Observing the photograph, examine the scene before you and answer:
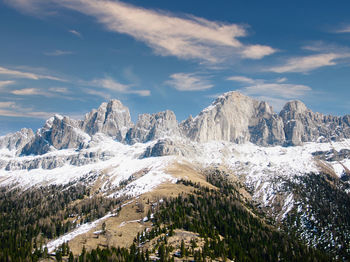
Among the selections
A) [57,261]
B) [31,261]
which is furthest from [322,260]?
[31,261]

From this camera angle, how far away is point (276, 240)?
199125mm

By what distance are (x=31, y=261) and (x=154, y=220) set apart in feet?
263

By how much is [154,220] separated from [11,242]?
98.3 m

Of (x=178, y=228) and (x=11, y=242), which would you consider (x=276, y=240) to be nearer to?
(x=178, y=228)

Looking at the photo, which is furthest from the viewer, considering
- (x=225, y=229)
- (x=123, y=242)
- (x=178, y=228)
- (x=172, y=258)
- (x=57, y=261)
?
(x=225, y=229)

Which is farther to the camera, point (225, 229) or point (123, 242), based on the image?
point (225, 229)

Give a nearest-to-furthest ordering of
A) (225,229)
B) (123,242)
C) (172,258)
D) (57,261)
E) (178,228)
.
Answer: (172,258)
(57,261)
(123,242)
(178,228)
(225,229)

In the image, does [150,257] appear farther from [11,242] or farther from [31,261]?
[11,242]

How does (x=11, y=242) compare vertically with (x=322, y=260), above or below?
above


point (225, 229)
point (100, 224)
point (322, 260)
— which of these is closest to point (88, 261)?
point (100, 224)

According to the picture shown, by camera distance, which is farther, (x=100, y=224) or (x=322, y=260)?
(x=100, y=224)

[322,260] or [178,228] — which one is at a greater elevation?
[178,228]

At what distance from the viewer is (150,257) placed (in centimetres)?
14100

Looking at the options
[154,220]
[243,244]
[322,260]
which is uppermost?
[154,220]
